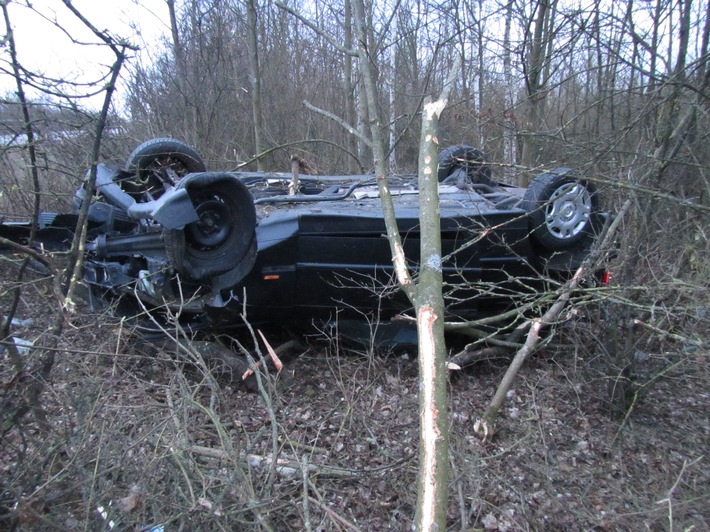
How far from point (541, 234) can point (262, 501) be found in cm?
319

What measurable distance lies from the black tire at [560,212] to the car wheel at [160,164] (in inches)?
127

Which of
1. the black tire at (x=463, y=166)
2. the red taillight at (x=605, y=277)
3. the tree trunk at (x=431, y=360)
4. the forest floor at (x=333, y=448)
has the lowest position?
the forest floor at (x=333, y=448)

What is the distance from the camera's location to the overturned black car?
3.84 m

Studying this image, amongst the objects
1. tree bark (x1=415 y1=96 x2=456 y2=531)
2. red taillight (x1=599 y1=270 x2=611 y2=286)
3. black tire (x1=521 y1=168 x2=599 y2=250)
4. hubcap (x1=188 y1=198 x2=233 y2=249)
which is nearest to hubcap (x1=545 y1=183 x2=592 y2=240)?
black tire (x1=521 y1=168 x2=599 y2=250)

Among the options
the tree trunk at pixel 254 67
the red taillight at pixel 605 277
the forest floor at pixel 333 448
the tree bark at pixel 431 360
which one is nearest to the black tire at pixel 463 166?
the red taillight at pixel 605 277

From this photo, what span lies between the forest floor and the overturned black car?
1.84 feet

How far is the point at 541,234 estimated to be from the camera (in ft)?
14.9

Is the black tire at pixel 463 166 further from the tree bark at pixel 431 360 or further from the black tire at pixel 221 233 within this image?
the tree bark at pixel 431 360

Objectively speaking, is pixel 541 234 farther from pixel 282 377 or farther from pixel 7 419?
pixel 7 419

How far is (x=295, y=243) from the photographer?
13.2ft

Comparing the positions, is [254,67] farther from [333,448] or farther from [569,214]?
[333,448]

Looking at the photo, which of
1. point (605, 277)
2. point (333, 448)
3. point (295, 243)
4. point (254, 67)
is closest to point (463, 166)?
point (605, 277)

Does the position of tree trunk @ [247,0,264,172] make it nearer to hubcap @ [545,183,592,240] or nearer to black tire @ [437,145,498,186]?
black tire @ [437,145,498,186]

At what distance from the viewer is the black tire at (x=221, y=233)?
380 cm
